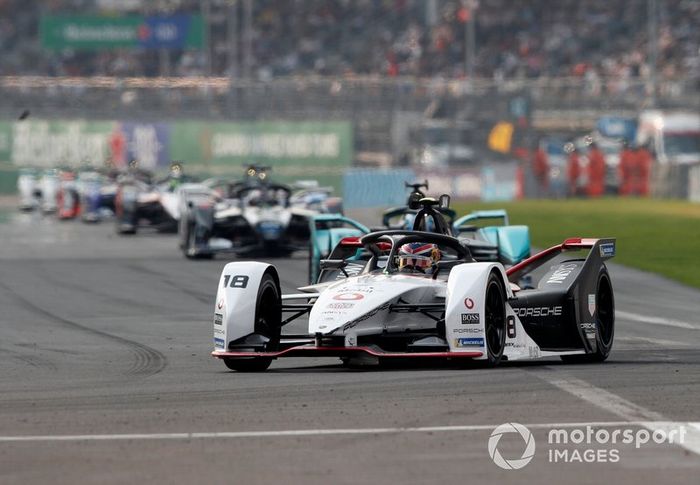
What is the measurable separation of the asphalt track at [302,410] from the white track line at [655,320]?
0.07 feet

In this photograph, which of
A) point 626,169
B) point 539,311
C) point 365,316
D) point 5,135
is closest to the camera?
point 365,316

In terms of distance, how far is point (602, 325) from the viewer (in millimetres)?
12570

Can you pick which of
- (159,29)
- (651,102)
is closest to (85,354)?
(651,102)

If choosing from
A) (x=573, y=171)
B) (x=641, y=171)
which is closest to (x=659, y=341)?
(x=573, y=171)

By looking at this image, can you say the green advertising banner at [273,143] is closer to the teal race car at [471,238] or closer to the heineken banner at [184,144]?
the heineken banner at [184,144]

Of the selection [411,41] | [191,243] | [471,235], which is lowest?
[191,243]

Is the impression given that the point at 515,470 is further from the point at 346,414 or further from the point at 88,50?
the point at 88,50

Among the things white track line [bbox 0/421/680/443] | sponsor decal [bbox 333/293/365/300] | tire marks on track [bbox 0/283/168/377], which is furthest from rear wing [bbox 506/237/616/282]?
white track line [bbox 0/421/680/443]

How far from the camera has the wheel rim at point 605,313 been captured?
1253 centimetres

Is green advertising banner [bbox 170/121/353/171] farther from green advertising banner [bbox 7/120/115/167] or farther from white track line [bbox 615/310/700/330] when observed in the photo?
white track line [bbox 615/310/700/330]

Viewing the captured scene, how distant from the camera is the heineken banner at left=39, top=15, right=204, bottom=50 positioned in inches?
2542

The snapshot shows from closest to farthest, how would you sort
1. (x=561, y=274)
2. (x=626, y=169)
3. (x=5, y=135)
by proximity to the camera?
(x=561, y=274), (x=5, y=135), (x=626, y=169)

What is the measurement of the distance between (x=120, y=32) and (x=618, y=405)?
58546mm

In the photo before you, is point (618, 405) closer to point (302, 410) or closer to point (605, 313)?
point (302, 410)
